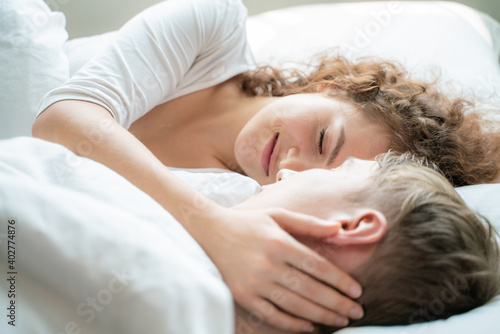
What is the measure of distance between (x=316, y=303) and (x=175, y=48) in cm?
77

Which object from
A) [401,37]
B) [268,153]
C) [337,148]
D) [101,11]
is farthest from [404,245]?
[101,11]

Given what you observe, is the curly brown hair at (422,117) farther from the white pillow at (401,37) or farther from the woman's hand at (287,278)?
the woman's hand at (287,278)

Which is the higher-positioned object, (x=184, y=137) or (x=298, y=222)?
(x=298, y=222)

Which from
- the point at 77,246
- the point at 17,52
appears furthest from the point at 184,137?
the point at 77,246

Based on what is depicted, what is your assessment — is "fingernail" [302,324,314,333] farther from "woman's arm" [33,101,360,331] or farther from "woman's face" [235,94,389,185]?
"woman's face" [235,94,389,185]

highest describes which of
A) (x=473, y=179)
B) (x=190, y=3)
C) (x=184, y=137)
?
(x=190, y=3)

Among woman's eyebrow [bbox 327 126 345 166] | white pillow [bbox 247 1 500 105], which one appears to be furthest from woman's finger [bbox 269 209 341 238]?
white pillow [bbox 247 1 500 105]

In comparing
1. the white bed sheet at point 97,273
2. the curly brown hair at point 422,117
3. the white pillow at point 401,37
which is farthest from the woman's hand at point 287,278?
the white pillow at point 401,37

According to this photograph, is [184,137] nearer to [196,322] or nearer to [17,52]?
[17,52]

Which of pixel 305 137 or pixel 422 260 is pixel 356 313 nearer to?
pixel 422 260

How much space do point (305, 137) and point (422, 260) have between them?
480mm

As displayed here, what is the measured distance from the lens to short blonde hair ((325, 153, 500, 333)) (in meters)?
0.65

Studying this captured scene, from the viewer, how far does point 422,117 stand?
1.10 m

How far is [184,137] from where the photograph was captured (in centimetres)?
134
